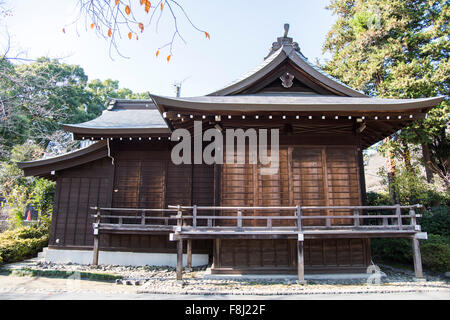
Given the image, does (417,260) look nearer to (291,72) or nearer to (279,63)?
(291,72)

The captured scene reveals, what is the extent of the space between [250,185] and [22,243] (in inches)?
353

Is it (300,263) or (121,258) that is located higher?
(300,263)

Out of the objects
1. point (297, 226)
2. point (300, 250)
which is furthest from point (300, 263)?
point (297, 226)

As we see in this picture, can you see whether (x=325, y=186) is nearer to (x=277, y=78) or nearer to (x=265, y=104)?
(x=265, y=104)

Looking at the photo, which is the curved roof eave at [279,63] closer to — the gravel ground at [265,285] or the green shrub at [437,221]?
the gravel ground at [265,285]

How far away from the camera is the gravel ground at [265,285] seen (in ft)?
21.9

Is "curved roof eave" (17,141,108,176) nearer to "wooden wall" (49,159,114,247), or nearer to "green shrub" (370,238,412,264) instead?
"wooden wall" (49,159,114,247)

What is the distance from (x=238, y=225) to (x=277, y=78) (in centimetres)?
517

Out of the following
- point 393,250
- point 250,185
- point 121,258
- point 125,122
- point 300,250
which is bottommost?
point 121,258

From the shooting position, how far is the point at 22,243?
35.4ft

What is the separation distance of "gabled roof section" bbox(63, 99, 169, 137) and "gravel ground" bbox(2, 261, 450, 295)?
4.54m

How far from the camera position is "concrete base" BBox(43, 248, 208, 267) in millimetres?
9945

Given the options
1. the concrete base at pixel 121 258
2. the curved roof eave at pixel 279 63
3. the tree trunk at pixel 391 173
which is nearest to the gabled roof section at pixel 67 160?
the concrete base at pixel 121 258

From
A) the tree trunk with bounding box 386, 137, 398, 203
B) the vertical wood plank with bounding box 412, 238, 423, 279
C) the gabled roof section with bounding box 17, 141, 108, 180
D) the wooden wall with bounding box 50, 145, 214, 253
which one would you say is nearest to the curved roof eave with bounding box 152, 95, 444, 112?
the wooden wall with bounding box 50, 145, 214, 253
